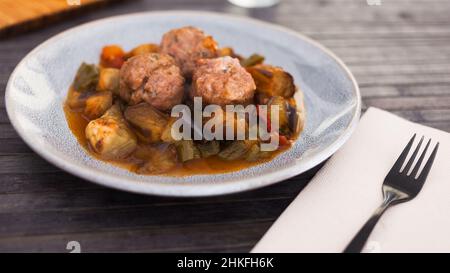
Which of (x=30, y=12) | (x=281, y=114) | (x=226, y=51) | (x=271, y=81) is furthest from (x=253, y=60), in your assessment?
(x=30, y=12)

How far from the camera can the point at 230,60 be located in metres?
2.18

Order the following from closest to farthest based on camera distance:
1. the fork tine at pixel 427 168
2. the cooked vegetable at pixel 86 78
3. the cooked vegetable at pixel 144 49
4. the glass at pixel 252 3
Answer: the fork tine at pixel 427 168 → the cooked vegetable at pixel 86 78 → the cooked vegetable at pixel 144 49 → the glass at pixel 252 3

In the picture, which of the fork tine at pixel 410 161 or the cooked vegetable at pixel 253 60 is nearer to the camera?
the fork tine at pixel 410 161

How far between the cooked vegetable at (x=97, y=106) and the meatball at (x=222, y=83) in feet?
1.27

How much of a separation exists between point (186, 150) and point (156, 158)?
0.39 ft

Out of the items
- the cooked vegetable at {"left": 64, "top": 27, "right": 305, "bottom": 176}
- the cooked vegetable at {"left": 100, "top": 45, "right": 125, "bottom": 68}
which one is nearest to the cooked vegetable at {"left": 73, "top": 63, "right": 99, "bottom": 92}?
the cooked vegetable at {"left": 64, "top": 27, "right": 305, "bottom": 176}

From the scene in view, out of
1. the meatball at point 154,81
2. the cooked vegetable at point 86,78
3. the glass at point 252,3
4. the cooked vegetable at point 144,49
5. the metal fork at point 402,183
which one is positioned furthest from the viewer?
the glass at point 252,3

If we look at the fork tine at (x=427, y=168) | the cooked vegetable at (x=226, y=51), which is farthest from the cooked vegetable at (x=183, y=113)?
the fork tine at (x=427, y=168)

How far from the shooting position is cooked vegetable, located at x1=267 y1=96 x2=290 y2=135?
2166 millimetres

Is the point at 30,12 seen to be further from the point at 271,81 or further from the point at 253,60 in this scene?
the point at 271,81

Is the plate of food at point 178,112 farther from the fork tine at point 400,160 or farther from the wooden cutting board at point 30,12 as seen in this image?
the wooden cutting board at point 30,12

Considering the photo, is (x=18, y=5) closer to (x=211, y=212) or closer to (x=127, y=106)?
(x=127, y=106)

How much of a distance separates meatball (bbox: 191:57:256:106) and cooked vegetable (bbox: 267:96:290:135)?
0.34 ft

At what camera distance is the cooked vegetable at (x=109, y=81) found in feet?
7.55
